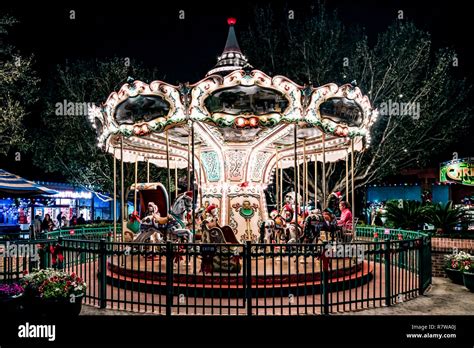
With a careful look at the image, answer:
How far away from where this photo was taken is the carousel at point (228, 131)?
9227mm

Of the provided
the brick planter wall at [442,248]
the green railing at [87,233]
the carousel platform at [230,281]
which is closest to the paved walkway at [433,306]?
the carousel platform at [230,281]

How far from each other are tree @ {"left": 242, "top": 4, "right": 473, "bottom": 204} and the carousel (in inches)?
282

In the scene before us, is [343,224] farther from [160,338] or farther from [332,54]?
[332,54]

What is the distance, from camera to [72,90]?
78.6 feet

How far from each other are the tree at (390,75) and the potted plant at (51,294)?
16.5 metres

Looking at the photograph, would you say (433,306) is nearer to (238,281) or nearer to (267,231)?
(238,281)

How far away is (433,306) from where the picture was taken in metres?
7.59

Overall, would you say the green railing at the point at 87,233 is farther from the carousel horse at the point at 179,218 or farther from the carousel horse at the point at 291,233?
the carousel horse at the point at 291,233

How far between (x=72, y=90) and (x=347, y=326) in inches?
872

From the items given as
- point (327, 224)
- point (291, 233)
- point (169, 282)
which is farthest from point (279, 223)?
point (169, 282)

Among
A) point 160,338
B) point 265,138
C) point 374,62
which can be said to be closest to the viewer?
point 160,338

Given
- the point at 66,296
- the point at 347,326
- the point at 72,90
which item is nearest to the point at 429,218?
the point at 347,326

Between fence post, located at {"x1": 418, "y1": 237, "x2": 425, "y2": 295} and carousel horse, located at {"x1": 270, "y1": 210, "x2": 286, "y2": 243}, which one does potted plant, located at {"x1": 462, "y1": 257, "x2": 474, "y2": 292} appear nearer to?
fence post, located at {"x1": 418, "y1": 237, "x2": 425, "y2": 295}

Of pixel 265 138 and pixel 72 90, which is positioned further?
pixel 72 90
